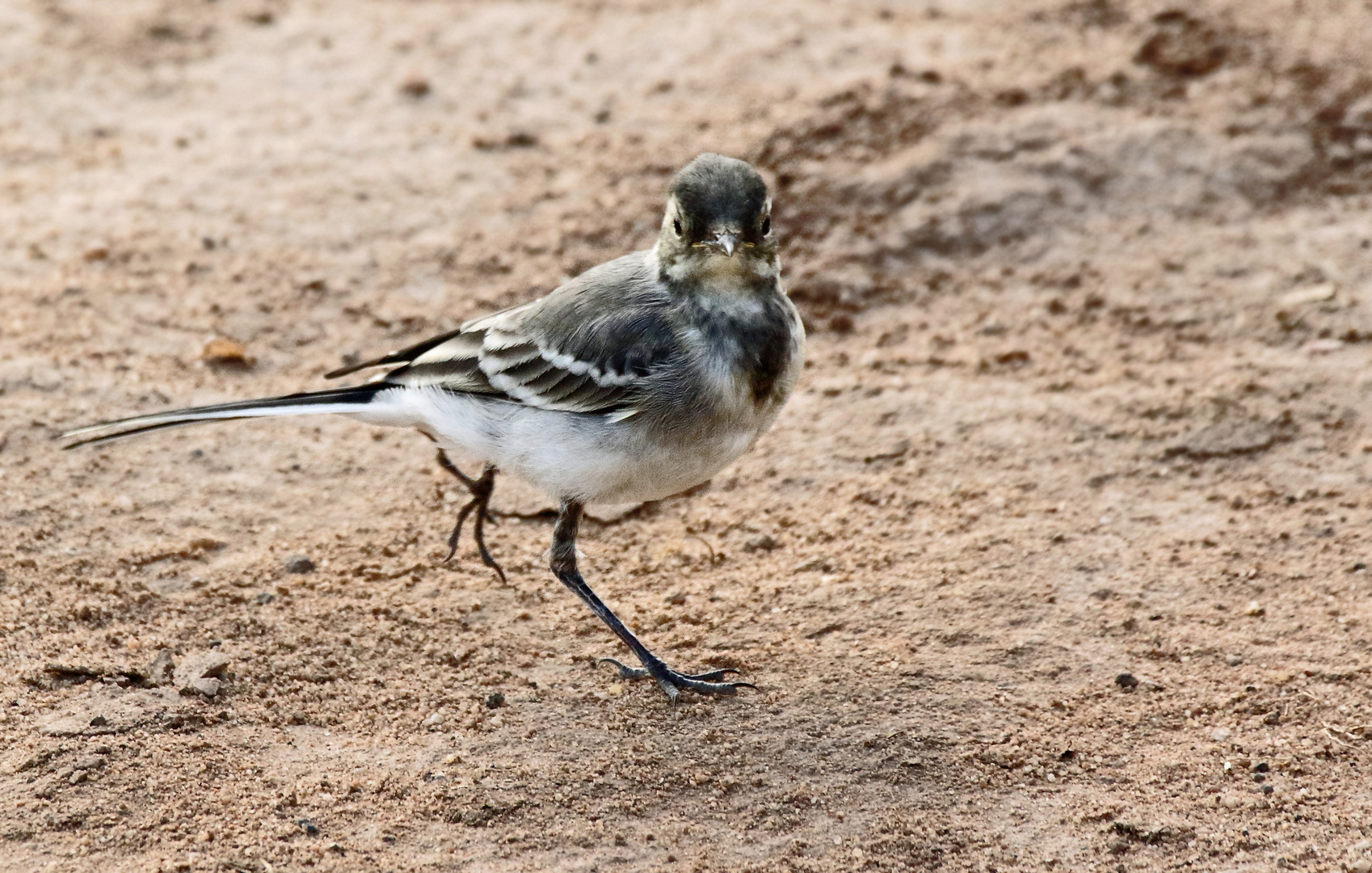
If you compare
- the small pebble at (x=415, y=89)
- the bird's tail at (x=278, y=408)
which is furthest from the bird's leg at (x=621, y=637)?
the small pebble at (x=415, y=89)

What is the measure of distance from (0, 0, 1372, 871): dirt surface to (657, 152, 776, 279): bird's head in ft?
4.61

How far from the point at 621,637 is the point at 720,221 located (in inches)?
62.5

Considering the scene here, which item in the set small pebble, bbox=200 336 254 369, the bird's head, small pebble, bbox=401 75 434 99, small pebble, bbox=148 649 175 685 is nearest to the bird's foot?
the bird's head

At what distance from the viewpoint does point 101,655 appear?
5.20m

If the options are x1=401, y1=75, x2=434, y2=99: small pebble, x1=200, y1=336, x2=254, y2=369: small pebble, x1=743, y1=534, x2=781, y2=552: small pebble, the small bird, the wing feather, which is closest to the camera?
the small bird

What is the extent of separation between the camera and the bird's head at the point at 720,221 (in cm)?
497

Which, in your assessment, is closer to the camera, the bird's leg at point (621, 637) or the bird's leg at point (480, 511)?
the bird's leg at point (621, 637)

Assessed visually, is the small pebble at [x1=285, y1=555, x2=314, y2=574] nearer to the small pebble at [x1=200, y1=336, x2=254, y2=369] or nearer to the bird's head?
the small pebble at [x1=200, y1=336, x2=254, y2=369]

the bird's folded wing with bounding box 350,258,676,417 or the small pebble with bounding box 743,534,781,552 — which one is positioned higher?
the bird's folded wing with bounding box 350,258,676,417

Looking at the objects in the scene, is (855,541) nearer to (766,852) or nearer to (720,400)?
(720,400)

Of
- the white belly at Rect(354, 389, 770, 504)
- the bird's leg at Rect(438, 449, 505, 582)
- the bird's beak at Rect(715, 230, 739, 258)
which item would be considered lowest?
the bird's leg at Rect(438, 449, 505, 582)

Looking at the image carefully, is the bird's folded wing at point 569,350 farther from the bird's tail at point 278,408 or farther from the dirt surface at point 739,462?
the dirt surface at point 739,462

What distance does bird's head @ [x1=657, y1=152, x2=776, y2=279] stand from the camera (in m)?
4.97

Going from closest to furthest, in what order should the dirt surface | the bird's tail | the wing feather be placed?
the dirt surface
the wing feather
the bird's tail
